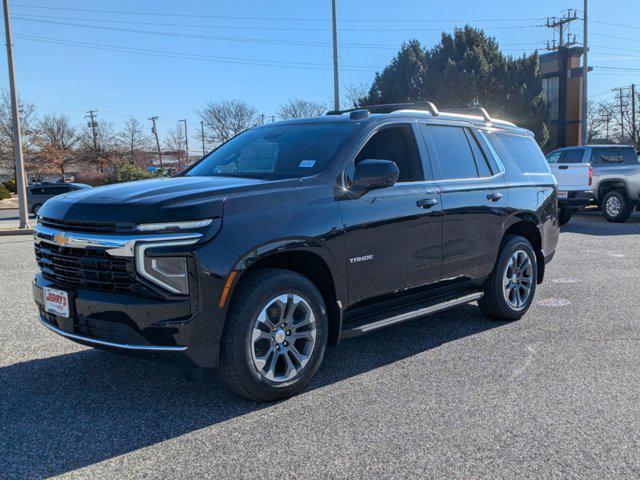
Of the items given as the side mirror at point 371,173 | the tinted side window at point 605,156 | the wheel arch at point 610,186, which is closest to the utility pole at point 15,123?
the side mirror at point 371,173

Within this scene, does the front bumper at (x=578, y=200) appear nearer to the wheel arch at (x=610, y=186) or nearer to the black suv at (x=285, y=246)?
the wheel arch at (x=610, y=186)

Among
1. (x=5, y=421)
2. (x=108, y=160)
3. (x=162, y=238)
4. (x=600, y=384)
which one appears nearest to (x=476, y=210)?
(x=600, y=384)

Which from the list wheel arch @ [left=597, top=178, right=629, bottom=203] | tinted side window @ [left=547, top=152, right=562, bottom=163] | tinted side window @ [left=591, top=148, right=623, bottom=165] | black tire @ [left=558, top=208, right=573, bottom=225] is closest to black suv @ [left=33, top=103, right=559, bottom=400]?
black tire @ [left=558, top=208, right=573, bottom=225]

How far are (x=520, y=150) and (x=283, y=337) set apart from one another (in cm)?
368

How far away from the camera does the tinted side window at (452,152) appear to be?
16.3ft

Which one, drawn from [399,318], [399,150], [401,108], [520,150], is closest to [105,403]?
[399,318]

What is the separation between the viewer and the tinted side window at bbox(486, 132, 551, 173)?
5734 mm

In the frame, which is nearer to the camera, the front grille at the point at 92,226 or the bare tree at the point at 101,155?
the front grille at the point at 92,226

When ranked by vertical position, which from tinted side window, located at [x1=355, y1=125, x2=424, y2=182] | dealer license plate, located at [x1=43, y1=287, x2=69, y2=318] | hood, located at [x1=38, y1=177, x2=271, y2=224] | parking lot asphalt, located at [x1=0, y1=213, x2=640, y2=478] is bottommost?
parking lot asphalt, located at [x1=0, y1=213, x2=640, y2=478]

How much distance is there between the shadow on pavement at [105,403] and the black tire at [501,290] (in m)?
0.65

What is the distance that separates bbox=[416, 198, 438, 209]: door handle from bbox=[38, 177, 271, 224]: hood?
53.4 inches

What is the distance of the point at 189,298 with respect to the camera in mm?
3275

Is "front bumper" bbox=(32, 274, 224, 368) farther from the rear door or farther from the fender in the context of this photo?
the rear door

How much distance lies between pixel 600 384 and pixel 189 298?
2847mm
